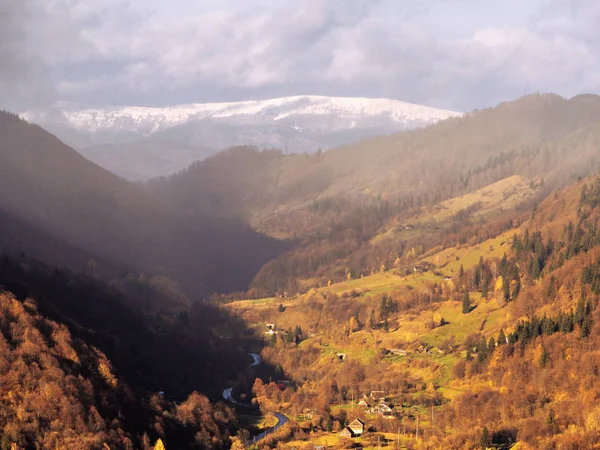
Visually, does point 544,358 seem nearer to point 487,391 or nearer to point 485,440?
point 487,391

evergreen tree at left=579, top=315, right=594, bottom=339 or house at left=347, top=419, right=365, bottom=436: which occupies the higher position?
evergreen tree at left=579, top=315, right=594, bottom=339

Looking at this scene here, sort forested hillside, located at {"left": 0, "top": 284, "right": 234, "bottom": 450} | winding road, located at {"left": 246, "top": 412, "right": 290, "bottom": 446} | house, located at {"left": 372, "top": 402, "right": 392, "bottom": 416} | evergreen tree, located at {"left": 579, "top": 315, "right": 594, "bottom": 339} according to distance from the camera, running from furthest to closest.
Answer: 1. evergreen tree, located at {"left": 579, "top": 315, "right": 594, "bottom": 339}
2. house, located at {"left": 372, "top": 402, "right": 392, "bottom": 416}
3. winding road, located at {"left": 246, "top": 412, "right": 290, "bottom": 446}
4. forested hillside, located at {"left": 0, "top": 284, "right": 234, "bottom": 450}

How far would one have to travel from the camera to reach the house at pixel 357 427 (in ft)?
502

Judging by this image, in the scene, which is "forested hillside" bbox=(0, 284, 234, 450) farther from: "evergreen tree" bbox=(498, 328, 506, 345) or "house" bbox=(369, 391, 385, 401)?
"evergreen tree" bbox=(498, 328, 506, 345)

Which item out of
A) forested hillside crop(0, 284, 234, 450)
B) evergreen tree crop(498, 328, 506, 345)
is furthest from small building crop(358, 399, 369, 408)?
evergreen tree crop(498, 328, 506, 345)

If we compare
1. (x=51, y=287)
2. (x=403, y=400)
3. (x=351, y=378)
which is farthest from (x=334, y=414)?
(x=51, y=287)

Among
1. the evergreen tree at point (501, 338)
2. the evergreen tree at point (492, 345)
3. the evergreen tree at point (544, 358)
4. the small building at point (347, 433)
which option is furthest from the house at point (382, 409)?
the evergreen tree at point (544, 358)

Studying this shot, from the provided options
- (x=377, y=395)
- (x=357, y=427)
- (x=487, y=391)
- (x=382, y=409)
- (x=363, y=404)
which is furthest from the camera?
(x=377, y=395)

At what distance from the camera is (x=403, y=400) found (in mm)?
173625

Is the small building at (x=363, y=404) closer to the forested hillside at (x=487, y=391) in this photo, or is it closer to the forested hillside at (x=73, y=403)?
the forested hillside at (x=487, y=391)

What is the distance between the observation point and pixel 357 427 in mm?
154750

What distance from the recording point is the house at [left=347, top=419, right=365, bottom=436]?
6029 inches

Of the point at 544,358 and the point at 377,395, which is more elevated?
the point at 544,358

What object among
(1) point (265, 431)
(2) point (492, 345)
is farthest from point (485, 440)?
(2) point (492, 345)
